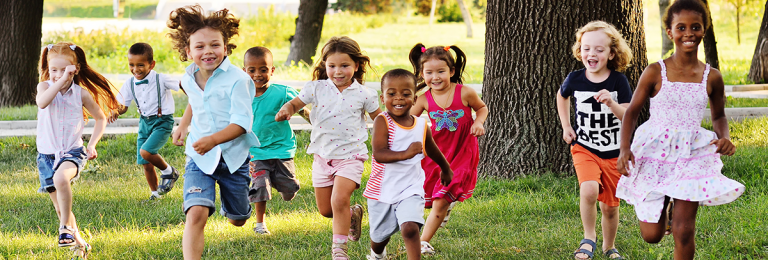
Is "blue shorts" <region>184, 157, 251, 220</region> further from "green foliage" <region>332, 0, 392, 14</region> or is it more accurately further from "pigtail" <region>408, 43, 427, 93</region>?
"green foliage" <region>332, 0, 392, 14</region>

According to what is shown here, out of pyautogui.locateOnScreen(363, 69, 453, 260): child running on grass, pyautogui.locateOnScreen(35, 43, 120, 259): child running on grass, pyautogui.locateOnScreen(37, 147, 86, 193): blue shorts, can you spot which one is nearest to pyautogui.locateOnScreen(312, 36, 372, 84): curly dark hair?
pyautogui.locateOnScreen(363, 69, 453, 260): child running on grass

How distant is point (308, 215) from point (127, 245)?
1.48 m

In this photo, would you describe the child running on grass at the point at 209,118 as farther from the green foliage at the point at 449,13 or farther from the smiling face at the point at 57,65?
the green foliage at the point at 449,13

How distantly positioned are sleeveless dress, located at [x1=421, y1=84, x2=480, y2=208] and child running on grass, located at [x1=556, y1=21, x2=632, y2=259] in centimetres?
65

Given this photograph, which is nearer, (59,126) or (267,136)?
(59,126)

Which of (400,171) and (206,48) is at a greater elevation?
(206,48)

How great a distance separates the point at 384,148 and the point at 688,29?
171cm

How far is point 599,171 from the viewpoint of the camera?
437 cm

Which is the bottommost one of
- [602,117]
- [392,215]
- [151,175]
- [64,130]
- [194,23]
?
[151,175]

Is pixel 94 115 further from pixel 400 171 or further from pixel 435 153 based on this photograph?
pixel 435 153

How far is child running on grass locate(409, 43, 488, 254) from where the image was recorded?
4.66 m

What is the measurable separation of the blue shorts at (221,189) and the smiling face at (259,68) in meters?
1.23

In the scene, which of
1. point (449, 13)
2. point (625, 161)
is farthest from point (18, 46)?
point (449, 13)

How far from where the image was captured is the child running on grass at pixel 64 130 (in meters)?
4.62
